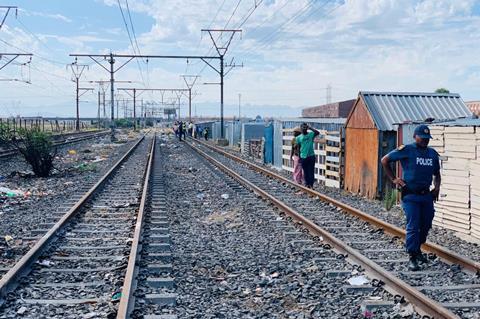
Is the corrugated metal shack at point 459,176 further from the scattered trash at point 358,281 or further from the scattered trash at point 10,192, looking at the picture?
the scattered trash at point 10,192

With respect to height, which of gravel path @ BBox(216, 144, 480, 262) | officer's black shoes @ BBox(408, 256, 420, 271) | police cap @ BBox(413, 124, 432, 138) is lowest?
gravel path @ BBox(216, 144, 480, 262)

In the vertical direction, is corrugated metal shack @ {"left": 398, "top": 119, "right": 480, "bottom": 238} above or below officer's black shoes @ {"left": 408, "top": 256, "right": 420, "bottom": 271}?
above

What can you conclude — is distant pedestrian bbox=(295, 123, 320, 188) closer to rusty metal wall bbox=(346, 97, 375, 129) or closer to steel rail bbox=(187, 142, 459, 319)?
rusty metal wall bbox=(346, 97, 375, 129)

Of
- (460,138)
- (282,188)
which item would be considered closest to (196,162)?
(282,188)

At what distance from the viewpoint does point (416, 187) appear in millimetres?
7781

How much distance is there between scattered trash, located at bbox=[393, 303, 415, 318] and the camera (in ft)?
19.4

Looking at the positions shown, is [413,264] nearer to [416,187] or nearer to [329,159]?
[416,187]

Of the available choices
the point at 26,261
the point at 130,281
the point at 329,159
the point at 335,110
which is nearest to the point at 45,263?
the point at 26,261

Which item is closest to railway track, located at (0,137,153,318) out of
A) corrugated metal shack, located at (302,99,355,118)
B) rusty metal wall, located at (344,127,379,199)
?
rusty metal wall, located at (344,127,379,199)

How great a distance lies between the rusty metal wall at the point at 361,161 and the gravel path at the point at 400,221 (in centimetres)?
27

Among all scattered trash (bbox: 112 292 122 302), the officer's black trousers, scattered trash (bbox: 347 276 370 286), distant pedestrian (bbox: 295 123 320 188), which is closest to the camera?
scattered trash (bbox: 112 292 122 302)

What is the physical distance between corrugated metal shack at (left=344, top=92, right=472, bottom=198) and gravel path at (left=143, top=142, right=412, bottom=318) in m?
3.40

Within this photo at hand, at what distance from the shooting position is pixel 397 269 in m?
7.76

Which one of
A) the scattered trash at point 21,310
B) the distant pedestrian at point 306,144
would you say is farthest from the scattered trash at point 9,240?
the distant pedestrian at point 306,144
